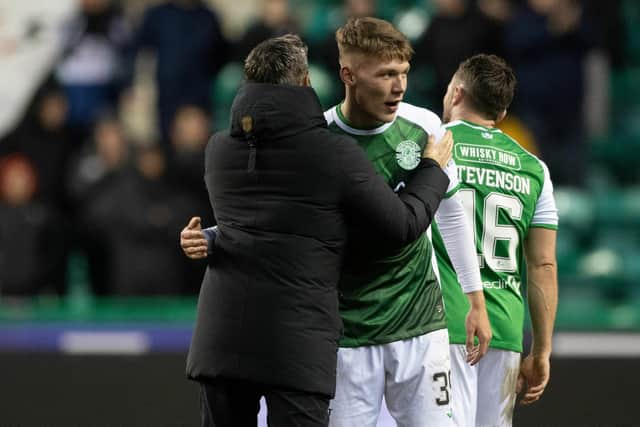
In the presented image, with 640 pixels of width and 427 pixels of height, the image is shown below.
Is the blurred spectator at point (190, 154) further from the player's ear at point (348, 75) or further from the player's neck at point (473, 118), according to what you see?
the player's ear at point (348, 75)

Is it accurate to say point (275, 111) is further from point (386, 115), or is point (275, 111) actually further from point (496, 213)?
point (496, 213)

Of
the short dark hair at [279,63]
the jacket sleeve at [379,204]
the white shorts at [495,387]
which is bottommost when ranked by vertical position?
the white shorts at [495,387]

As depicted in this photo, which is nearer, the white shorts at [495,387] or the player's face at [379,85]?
the player's face at [379,85]

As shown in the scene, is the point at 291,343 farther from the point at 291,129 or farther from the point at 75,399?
the point at 75,399

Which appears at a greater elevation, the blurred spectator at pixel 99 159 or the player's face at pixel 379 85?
the blurred spectator at pixel 99 159

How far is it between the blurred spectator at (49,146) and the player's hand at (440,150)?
6.34 metres

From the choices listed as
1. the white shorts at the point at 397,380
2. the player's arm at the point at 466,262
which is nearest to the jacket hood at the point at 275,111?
the player's arm at the point at 466,262

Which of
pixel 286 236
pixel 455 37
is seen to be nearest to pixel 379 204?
pixel 286 236

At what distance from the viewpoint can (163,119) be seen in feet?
34.3

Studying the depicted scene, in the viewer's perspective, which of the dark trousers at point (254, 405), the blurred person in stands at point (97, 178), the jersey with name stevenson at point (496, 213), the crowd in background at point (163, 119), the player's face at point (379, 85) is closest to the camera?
the dark trousers at point (254, 405)

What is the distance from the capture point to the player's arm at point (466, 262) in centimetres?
413

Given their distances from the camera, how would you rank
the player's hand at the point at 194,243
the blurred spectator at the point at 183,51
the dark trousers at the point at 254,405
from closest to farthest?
the dark trousers at the point at 254,405, the player's hand at the point at 194,243, the blurred spectator at the point at 183,51

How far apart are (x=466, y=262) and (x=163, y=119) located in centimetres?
661

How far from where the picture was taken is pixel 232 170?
12.5 ft
